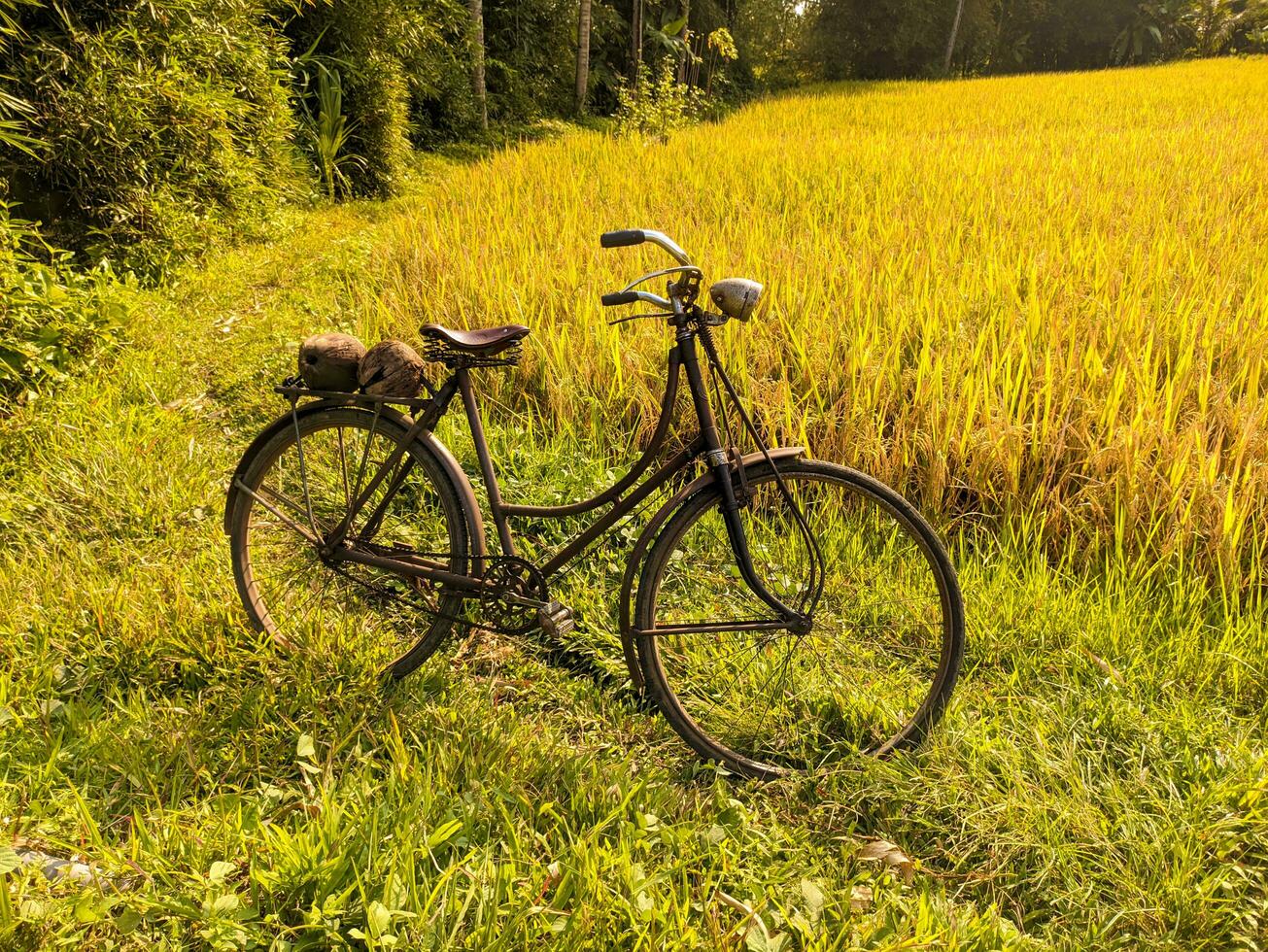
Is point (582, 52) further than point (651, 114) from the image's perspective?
Yes

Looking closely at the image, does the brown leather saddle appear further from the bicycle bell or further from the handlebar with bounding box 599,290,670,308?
the bicycle bell

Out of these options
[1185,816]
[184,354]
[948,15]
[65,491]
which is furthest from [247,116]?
[948,15]

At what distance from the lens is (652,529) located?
1664 millimetres

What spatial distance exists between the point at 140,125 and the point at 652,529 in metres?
4.36

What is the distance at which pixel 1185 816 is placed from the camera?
1513 millimetres

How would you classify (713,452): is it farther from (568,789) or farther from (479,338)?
(568,789)

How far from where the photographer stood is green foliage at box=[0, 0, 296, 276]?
3809 millimetres

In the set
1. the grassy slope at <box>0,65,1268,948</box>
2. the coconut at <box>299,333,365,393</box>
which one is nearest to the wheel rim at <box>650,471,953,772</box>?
the grassy slope at <box>0,65,1268,948</box>

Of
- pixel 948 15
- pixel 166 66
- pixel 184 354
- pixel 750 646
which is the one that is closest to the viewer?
pixel 750 646

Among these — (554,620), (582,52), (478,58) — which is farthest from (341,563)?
(582,52)

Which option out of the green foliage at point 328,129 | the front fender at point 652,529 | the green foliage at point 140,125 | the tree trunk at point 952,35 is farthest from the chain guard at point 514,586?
the tree trunk at point 952,35

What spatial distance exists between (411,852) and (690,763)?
2.35ft

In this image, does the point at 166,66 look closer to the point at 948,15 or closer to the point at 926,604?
the point at 926,604

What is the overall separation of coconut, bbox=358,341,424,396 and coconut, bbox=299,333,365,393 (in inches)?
2.3
